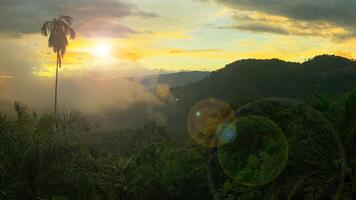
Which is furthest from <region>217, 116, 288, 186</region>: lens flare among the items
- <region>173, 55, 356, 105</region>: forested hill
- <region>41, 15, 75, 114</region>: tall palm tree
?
<region>173, 55, 356, 105</region>: forested hill

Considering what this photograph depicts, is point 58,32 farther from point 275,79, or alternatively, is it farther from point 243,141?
point 275,79

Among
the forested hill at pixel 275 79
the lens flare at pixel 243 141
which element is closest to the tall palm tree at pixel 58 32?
the lens flare at pixel 243 141

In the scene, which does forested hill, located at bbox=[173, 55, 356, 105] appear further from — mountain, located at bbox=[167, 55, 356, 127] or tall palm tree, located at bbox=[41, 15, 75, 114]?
tall palm tree, located at bbox=[41, 15, 75, 114]

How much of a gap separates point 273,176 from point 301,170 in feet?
5.05

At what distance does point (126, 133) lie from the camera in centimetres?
10606

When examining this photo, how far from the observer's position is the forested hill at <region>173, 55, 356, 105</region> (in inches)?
5226

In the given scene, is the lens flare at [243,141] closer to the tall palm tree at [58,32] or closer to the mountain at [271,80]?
the tall palm tree at [58,32]

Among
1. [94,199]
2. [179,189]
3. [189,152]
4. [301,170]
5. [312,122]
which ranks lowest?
[179,189]

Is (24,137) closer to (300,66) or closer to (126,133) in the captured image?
(126,133)

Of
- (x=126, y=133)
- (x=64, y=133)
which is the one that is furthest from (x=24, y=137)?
(x=126, y=133)

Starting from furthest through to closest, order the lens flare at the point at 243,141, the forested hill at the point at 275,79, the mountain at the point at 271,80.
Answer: the mountain at the point at 271,80 → the forested hill at the point at 275,79 → the lens flare at the point at 243,141

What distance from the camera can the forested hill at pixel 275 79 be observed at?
132750 mm

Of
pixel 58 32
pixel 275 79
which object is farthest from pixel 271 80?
pixel 58 32

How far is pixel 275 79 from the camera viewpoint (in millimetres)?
150250
